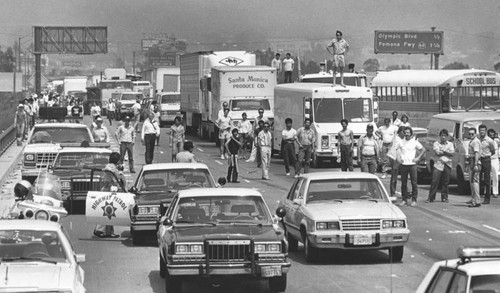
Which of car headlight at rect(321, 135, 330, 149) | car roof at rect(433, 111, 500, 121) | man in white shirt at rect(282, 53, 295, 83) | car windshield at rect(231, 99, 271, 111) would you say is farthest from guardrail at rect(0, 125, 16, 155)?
car roof at rect(433, 111, 500, 121)

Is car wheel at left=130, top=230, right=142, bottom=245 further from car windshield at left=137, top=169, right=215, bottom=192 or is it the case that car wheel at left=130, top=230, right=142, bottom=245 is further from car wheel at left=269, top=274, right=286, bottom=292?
car wheel at left=269, top=274, right=286, bottom=292

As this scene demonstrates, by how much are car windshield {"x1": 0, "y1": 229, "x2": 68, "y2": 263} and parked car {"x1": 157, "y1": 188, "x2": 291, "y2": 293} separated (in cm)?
220

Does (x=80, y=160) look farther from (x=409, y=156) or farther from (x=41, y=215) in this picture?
(x=41, y=215)

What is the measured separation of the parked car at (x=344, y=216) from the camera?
1745cm

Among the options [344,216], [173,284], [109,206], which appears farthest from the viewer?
[109,206]

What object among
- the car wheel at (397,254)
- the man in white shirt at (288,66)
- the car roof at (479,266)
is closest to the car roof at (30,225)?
the car roof at (479,266)

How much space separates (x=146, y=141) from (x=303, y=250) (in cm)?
1636

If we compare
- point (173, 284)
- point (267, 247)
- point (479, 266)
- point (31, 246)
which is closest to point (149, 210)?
point (173, 284)

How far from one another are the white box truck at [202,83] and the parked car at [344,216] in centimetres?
3160

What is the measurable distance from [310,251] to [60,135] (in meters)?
15.8

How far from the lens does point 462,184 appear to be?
3047 cm

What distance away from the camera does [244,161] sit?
42812mm

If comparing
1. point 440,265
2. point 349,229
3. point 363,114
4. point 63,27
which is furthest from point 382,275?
point 63,27

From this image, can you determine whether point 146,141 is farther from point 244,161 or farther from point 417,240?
point 417,240
